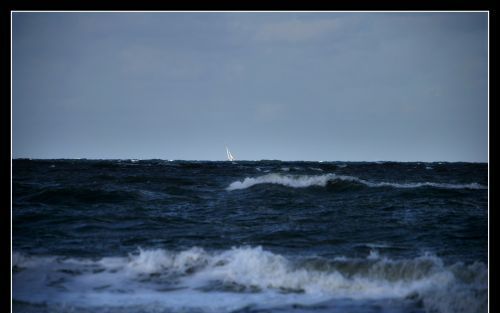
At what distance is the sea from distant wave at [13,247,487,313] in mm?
23

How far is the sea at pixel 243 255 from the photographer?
5637 millimetres

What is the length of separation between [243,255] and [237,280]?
3.54 feet

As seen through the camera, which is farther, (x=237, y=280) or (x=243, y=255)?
(x=243, y=255)

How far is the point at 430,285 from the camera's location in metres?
6.04

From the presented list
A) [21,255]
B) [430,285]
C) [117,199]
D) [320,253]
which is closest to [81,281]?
[21,255]

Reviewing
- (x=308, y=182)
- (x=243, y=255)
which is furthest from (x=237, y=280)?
(x=308, y=182)

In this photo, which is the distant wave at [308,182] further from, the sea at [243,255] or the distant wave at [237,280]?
the distant wave at [237,280]

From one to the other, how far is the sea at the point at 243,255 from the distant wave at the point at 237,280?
0.9 inches

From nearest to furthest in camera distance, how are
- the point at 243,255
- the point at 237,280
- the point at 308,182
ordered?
1. the point at 237,280
2. the point at 243,255
3. the point at 308,182

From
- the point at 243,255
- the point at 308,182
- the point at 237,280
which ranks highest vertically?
the point at 308,182

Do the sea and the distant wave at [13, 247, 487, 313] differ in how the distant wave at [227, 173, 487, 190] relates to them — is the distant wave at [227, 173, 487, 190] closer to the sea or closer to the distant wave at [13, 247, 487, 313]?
the sea

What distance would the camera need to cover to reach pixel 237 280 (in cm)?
635

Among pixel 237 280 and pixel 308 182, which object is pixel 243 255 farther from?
pixel 308 182
